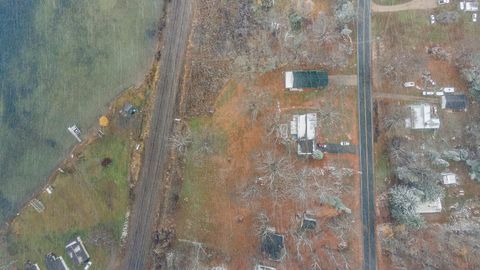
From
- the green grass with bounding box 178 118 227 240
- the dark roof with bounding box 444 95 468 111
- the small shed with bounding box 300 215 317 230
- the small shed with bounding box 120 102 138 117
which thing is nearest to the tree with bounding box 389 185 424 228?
the small shed with bounding box 300 215 317 230

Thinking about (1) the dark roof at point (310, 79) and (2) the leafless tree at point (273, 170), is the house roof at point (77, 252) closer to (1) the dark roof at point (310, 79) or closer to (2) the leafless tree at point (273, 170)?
(2) the leafless tree at point (273, 170)

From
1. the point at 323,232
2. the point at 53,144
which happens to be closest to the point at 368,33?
the point at 323,232

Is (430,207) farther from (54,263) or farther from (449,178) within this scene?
(54,263)

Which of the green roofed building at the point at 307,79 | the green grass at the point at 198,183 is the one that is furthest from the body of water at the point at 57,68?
the green roofed building at the point at 307,79

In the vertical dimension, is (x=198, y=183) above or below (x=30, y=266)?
above

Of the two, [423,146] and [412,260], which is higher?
[423,146]

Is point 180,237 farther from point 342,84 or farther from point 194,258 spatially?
point 342,84

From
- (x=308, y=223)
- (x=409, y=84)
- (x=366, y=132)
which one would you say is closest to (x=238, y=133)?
(x=308, y=223)
